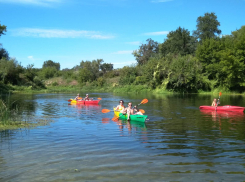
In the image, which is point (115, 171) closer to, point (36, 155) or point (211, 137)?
point (36, 155)

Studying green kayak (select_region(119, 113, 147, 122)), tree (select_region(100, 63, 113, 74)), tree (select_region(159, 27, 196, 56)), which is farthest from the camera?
tree (select_region(100, 63, 113, 74))

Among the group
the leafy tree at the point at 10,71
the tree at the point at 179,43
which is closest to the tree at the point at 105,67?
the tree at the point at 179,43

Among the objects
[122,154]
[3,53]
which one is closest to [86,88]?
[3,53]

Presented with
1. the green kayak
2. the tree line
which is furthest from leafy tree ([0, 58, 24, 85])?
the green kayak

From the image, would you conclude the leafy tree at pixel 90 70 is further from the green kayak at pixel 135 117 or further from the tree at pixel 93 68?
the green kayak at pixel 135 117

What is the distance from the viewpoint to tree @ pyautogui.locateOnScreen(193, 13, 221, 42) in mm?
63938

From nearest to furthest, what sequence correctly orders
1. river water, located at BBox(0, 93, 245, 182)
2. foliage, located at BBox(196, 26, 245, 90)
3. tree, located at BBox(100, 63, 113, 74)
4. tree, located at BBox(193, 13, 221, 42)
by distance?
river water, located at BBox(0, 93, 245, 182)
foliage, located at BBox(196, 26, 245, 90)
tree, located at BBox(193, 13, 221, 42)
tree, located at BBox(100, 63, 113, 74)

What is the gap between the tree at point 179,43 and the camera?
59.9 metres

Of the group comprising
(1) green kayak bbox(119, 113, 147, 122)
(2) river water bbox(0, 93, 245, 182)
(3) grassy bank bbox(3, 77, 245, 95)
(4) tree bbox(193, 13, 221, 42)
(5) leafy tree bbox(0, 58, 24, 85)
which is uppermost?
(4) tree bbox(193, 13, 221, 42)

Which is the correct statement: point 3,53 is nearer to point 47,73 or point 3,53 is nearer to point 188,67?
point 47,73

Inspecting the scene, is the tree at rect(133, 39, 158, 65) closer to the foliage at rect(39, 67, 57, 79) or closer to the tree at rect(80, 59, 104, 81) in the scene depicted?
the tree at rect(80, 59, 104, 81)

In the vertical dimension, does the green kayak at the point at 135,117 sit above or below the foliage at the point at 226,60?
below

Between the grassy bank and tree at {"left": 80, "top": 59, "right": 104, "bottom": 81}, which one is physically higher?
tree at {"left": 80, "top": 59, "right": 104, "bottom": 81}

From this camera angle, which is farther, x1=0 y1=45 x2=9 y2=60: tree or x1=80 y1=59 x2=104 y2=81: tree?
x1=80 y1=59 x2=104 y2=81: tree
